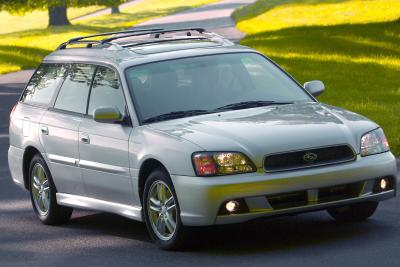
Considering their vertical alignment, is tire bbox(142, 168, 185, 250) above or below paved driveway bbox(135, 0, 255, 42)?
above

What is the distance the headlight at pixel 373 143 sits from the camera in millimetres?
Result: 9617

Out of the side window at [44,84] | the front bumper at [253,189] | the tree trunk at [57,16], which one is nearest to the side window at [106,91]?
the side window at [44,84]

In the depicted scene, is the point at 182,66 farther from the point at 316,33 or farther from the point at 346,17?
the point at 346,17

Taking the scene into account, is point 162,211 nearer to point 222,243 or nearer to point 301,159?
point 222,243

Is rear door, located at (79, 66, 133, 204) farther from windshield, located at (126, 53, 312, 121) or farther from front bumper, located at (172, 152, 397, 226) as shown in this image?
front bumper, located at (172, 152, 397, 226)

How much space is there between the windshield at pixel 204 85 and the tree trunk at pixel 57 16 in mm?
60198

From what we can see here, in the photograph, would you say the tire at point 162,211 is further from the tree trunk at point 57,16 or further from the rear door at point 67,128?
the tree trunk at point 57,16

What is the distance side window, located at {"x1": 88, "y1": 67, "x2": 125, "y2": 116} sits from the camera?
1057cm

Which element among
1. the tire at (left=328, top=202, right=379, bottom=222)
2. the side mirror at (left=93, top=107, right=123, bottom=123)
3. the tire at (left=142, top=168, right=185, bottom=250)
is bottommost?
the tire at (left=328, top=202, right=379, bottom=222)

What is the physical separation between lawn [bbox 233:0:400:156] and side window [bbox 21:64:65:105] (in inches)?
188

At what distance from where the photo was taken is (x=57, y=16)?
232 feet

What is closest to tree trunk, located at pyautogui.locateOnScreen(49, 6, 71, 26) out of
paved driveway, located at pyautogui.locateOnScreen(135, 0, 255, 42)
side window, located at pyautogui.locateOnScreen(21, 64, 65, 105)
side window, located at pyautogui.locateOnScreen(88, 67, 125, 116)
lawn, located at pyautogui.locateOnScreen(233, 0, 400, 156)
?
paved driveway, located at pyautogui.locateOnScreen(135, 0, 255, 42)

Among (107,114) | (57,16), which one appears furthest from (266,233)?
(57,16)

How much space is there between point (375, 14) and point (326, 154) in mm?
Answer: 46446
